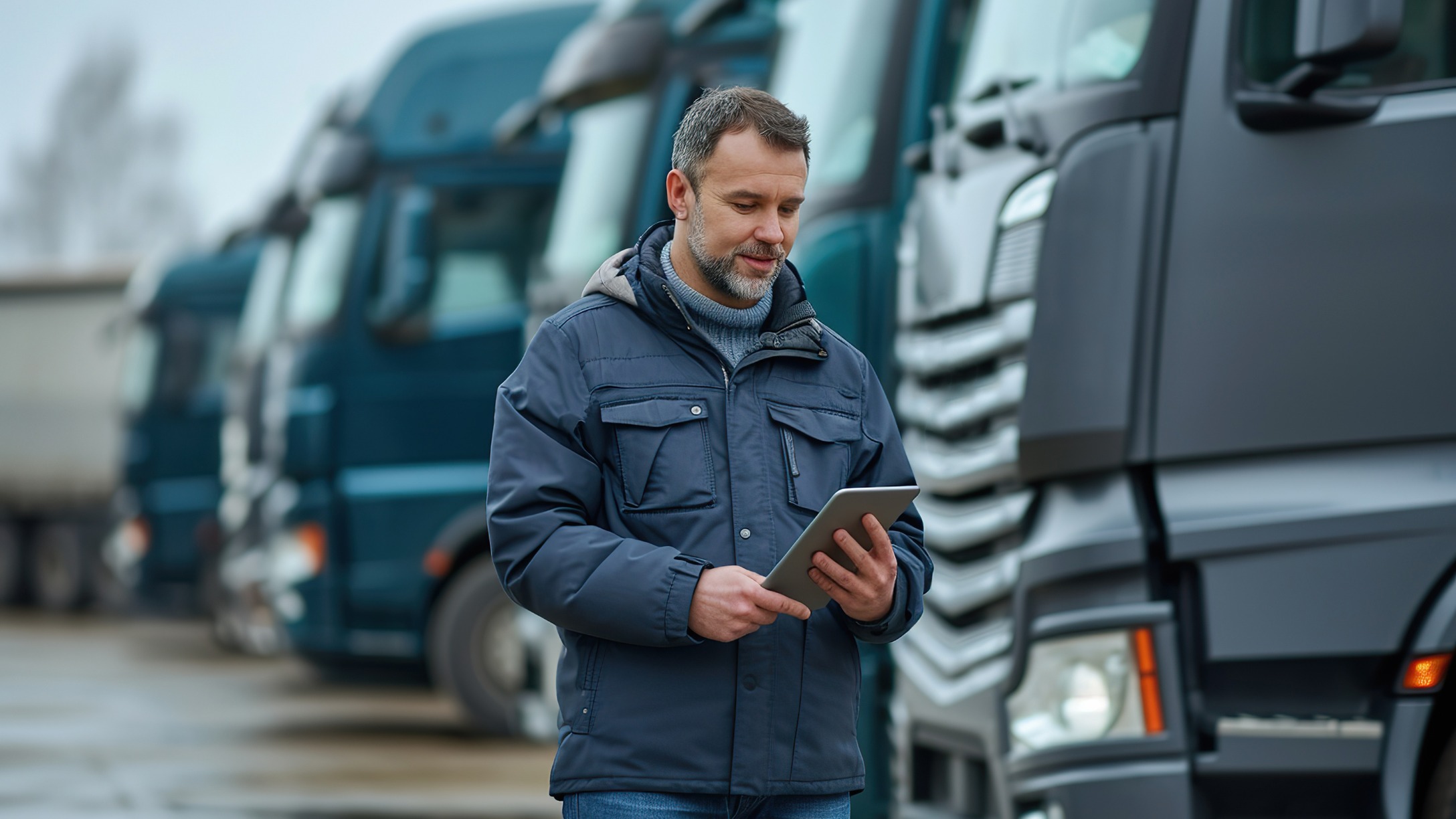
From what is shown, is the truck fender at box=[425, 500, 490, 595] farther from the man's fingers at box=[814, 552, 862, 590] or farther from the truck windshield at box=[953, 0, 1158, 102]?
the man's fingers at box=[814, 552, 862, 590]

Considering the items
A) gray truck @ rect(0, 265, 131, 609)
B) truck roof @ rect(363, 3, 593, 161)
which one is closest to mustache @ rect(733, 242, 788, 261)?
truck roof @ rect(363, 3, 593, 161)

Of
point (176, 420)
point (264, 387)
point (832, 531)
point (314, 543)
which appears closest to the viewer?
point (832, 531)

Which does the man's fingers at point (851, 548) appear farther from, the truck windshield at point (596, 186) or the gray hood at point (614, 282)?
the truck windshield at point (596, 186)

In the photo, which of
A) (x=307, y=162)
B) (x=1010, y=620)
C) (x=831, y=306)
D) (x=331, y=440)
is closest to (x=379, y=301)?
(x=331, y=440)

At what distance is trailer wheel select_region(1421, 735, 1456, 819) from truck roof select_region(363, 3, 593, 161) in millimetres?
7207

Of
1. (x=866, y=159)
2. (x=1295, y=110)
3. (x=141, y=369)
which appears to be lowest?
(x=1295, y=110)

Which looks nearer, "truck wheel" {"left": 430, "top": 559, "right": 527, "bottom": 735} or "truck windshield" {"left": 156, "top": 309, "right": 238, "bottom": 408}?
"truck wheel" {"left": 430, "top": 559, "right": 527, "bottom": 735}

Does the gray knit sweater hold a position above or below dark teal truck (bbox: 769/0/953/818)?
below

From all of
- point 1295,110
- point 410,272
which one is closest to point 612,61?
point 410,272

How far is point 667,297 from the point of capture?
8.15 ft

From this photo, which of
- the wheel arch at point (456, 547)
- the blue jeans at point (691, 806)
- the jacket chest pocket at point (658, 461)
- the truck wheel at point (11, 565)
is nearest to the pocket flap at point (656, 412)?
the jacket chest pocket at point (658, 461)

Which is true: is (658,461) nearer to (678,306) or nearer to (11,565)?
(678,306)

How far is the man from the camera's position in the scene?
7.75ft

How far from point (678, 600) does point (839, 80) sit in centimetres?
286
